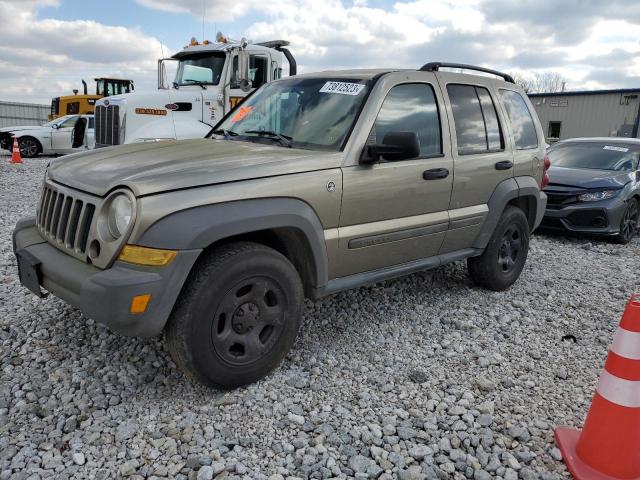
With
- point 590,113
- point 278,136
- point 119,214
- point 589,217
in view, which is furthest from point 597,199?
point 590,113

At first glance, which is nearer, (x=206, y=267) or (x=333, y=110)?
(x=206, y=267)

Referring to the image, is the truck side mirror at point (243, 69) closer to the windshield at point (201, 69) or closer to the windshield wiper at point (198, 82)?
the windshield at point (201, 69)

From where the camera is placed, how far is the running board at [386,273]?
3.27m

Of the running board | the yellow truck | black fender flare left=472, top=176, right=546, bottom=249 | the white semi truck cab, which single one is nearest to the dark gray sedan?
black fender flare left=472, top=176, right=546, bottom=249

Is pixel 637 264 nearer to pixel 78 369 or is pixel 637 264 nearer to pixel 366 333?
pixel 366 333

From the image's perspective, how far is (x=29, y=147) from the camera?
662 inches

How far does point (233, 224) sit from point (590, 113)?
25.2 meters

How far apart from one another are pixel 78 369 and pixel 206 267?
1.17 meters

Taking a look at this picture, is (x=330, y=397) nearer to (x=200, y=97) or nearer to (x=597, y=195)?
(x=597, y=195)

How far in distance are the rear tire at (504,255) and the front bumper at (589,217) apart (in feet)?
9.17

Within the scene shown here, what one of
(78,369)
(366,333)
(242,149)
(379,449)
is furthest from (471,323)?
(78,369)

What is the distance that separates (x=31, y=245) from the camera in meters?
3.07

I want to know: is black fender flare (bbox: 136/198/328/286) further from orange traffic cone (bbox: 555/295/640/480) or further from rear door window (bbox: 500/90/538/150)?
rear door window (bbox: 500/90/538/150)

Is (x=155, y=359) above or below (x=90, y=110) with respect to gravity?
below
